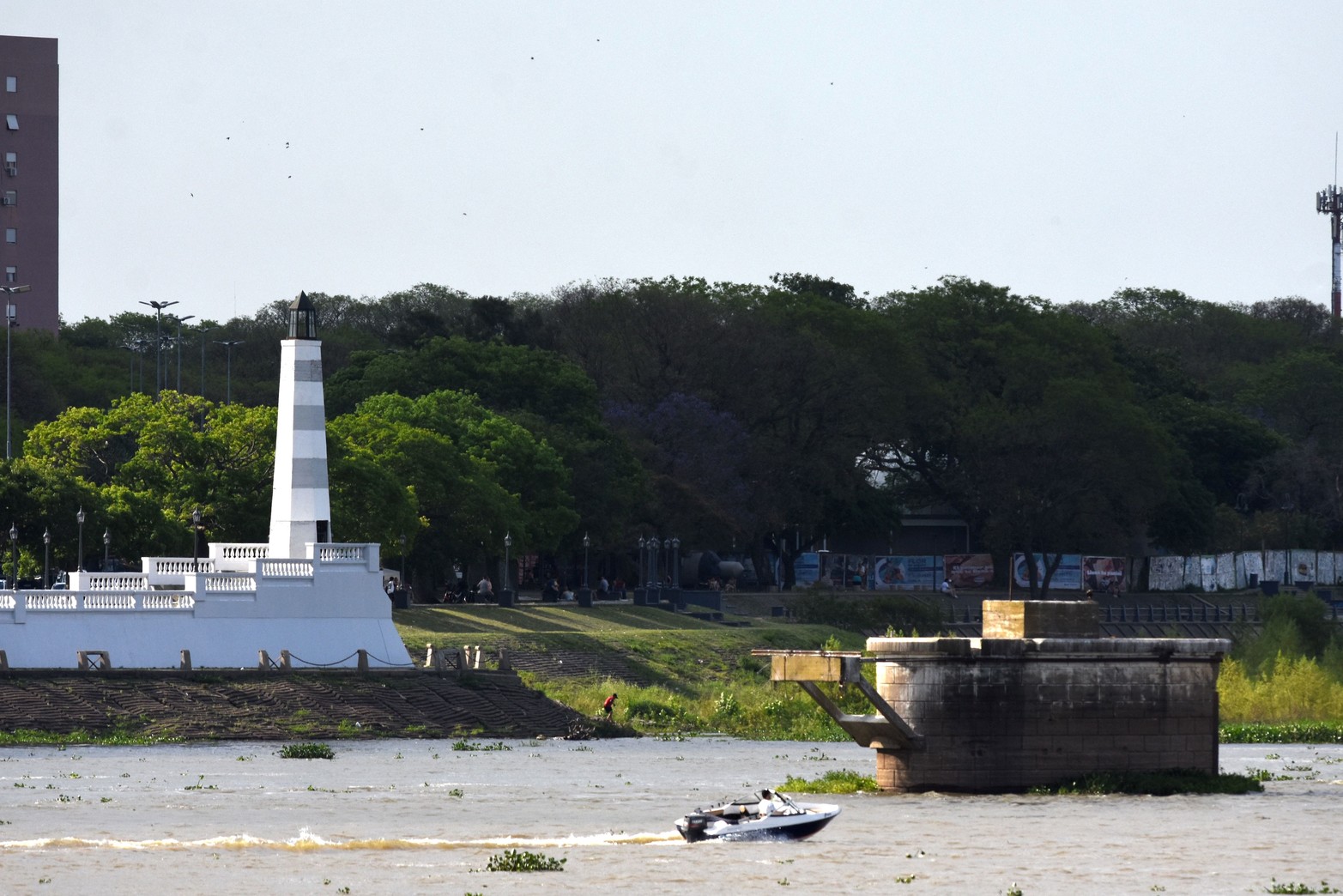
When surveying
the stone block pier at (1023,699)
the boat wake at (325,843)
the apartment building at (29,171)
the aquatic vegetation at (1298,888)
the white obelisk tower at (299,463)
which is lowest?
the boat wake at (325,843)

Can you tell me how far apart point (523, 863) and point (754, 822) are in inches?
157

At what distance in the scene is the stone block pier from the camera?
38750 mm

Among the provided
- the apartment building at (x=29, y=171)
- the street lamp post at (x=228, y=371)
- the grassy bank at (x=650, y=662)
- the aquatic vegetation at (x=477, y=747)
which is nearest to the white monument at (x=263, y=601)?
the aquatic vegetation at (x=477, y=747)

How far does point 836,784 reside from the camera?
137ft

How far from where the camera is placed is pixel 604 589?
98812mm

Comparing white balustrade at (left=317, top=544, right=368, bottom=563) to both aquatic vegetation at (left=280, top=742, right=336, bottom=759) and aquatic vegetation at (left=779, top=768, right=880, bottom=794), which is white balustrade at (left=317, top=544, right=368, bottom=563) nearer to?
aquatic vegetation at (left=280, top=742, right=336, bottom=759)

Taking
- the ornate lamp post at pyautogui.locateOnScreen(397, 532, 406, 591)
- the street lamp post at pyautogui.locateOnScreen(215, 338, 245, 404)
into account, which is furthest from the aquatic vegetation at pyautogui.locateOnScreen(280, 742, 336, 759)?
the street lamp post at pyautogui.locateOnScreen(215, 338, 245, 404)

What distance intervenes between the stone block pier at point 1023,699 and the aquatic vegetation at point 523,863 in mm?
7811

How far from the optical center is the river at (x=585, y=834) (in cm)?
3072

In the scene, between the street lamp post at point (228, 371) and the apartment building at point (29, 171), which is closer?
the street lamp post at point (228, 371)

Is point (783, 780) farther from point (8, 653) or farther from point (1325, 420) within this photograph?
point (1325, 420)

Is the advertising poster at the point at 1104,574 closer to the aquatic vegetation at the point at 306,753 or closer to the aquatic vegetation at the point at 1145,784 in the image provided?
the aquatic vegetation at the point at 306,753

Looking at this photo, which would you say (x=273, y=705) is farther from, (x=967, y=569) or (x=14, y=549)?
(x=967, y=569)

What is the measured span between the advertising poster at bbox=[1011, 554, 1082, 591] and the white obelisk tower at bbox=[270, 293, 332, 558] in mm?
59964
